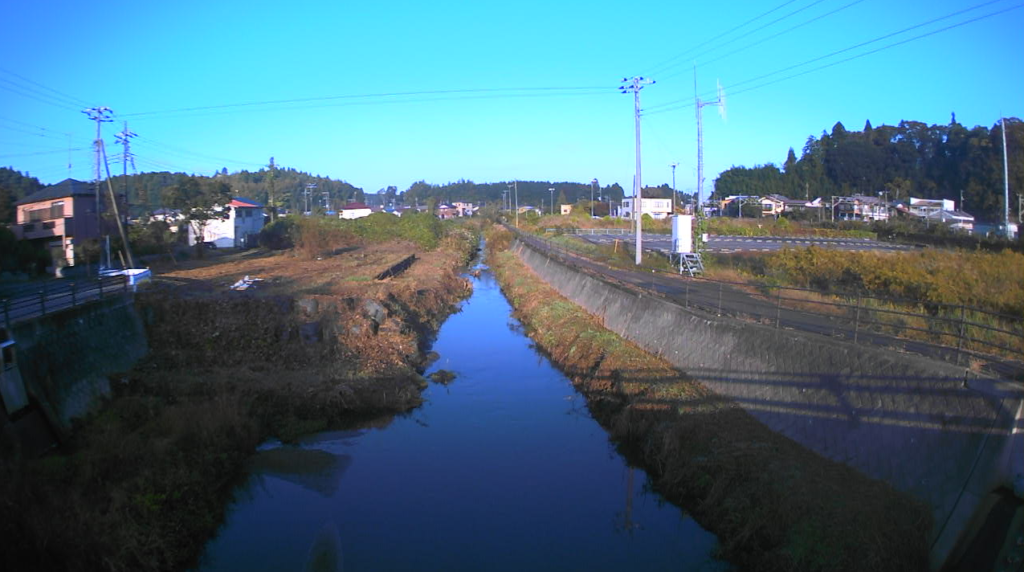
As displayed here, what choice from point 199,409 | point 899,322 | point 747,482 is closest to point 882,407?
point 747,482

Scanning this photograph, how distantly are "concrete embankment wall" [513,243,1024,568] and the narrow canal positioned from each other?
237 centimetres

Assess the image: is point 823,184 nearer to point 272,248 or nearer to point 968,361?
point 272,248

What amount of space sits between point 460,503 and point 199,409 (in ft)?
18.4

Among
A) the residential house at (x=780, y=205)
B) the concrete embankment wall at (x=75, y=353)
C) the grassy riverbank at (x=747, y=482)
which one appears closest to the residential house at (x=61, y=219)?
the concrete embankment wall at (x=75, y=353)

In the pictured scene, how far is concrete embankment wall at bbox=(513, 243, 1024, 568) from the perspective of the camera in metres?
6.96

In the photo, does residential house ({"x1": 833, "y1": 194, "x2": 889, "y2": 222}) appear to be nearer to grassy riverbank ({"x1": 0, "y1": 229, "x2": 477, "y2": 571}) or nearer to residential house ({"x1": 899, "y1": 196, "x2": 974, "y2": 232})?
residential house ({"x1": 899, "y1": 196, "x2": 974, "y2": 232})

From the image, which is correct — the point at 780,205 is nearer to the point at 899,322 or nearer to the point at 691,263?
the point at 691,263

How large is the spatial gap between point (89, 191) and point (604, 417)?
112ft

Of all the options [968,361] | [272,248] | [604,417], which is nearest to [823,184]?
[272,248]

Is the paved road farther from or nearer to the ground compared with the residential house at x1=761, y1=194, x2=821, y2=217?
nearer to the ground

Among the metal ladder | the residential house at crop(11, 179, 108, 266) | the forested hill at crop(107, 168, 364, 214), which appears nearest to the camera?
the metal ladder

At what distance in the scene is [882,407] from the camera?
873 centimetres

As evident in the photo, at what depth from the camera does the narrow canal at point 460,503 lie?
945cm

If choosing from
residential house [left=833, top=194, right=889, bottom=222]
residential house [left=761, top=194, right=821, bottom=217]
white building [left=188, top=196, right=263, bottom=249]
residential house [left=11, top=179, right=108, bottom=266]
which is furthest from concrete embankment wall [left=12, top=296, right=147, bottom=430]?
residential house [left=761, top=194, right=821, bottom=217]
